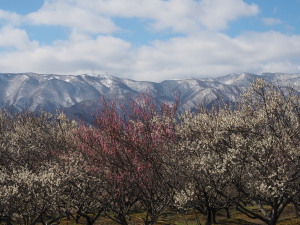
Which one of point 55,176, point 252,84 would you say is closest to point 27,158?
point 55,176

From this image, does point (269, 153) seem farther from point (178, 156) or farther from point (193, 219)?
point (193, 219)

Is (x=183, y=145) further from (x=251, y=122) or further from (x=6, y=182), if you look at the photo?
(x=6, y=182)

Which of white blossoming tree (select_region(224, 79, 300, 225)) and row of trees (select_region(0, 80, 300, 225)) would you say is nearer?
row of trees (select_region(0, 80, 300, 225))

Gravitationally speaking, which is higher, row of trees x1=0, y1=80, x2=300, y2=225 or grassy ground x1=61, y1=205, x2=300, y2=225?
row of trees x1=0, y1=80, x2=300, y2=225

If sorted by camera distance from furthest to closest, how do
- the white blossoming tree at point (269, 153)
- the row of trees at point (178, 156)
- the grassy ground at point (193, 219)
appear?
the grassy ground at point (193, 219) → the white blossoming tree at point (269, 153) → the row of trees at point (178, 156)

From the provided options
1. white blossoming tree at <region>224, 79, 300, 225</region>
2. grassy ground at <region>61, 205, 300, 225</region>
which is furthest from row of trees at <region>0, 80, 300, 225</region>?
grassy ground at <region>61, 205, 300, 225</region>

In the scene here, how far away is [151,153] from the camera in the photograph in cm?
1798

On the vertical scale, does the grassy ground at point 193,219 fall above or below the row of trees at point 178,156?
below

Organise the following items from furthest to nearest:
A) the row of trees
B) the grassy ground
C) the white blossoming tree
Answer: the grassy ground, the white blossoming tree, the row of trees

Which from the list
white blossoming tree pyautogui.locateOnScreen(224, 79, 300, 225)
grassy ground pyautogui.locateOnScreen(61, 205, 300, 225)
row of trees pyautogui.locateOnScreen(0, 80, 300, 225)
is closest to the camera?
row of trees pyautogui.locateOnScreen(0, 80, 300, 225)

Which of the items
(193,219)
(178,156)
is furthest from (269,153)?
(193,219)

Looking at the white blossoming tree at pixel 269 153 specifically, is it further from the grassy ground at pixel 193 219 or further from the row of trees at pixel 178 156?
the grassy ground at pixel 193 219

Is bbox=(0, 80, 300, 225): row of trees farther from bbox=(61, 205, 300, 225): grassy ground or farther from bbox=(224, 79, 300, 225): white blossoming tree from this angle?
bbox=(61, 205, 300, 225): grassy ground

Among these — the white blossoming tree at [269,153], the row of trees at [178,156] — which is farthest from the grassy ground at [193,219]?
the white blossoming tree at [269,153]
